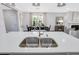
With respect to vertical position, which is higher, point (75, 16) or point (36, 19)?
point (75, 16)

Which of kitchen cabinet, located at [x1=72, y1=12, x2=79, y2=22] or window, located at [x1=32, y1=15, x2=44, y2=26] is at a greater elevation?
kitchen cabinet, located at [x1=72, y1=12, x2=79, y2=22]

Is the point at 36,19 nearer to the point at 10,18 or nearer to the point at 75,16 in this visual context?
the point at 10,18

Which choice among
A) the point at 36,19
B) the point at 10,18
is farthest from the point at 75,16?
the point at 10,18

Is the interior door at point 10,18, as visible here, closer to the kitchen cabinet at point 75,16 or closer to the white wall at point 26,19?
the white wall at point 26,19

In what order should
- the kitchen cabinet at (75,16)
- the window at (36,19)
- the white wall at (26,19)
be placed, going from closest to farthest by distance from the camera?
the window at (36,19) < the white wall at (26,19) < the kitchen cabinet at (75,16)

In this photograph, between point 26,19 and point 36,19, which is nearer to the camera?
point 36,19

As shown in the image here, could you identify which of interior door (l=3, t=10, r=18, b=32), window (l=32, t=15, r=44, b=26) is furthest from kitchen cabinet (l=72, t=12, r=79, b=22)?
interior door (l=3, t=10, r=18, b=32)

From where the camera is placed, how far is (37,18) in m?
2.29

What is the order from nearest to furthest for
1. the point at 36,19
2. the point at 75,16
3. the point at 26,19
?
the point at 36,19 < the point at 26,19 < the point at 75,16

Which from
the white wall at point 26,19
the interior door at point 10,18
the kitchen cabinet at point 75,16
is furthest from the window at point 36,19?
the kitchen cabinet at point 75,16

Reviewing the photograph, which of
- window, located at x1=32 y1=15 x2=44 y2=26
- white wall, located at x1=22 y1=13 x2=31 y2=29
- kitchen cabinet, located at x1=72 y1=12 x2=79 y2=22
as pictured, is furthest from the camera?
kitchen cabinet, located at x1=72 y1=12 x2=79 y2=22

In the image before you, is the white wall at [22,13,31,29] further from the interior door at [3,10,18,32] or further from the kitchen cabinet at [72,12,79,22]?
the kitchen cabinet at [72,12,79,22]
